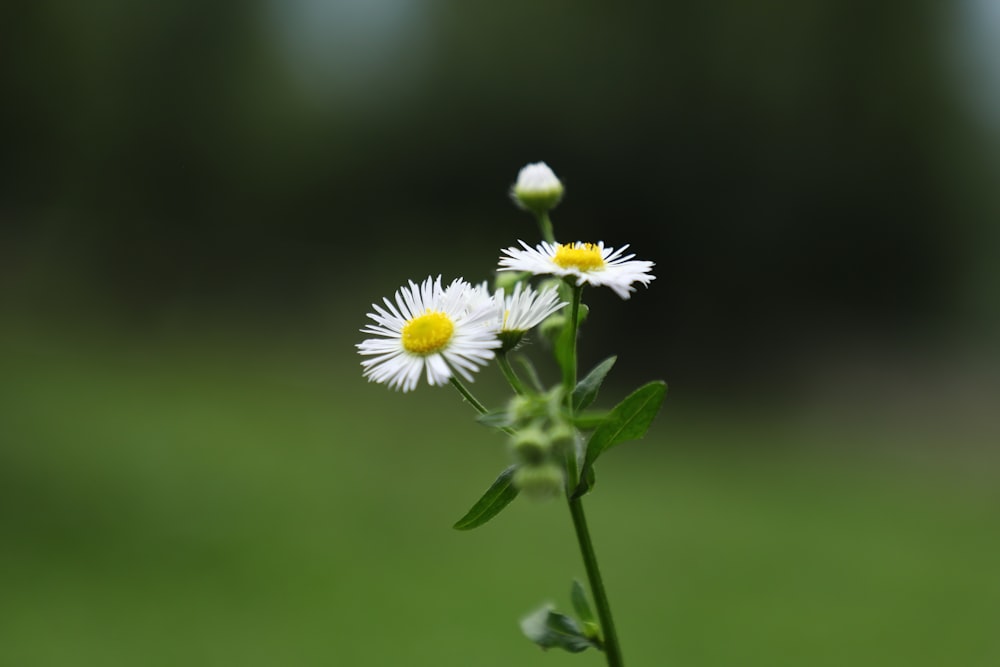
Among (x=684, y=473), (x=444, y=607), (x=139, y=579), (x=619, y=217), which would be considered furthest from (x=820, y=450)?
(x=139, y=579)

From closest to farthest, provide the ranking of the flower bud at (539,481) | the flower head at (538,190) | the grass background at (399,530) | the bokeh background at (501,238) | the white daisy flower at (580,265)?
the flower bud at (539,481), the white daisy flower at (580,265), the flower head at (538,190), the grass background at (399,530), the bokeh background at (501,238)

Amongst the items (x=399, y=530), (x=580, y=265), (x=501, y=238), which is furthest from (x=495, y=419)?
(x=501, y=238)

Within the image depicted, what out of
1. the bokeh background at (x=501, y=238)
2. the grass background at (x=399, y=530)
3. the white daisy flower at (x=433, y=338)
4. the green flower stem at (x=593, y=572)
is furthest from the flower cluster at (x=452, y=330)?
the bokeh background at (x=501, y=238)

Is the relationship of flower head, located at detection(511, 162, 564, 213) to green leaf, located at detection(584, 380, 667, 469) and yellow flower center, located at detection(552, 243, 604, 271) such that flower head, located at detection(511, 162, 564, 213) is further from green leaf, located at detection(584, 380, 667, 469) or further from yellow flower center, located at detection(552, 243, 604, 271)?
green leaf, located at detection(584, 380, 667, 469)

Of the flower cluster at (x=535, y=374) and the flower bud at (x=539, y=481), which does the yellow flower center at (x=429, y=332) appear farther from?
the flower bud at (x=539, y=481)

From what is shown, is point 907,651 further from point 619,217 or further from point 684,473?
point 619,217

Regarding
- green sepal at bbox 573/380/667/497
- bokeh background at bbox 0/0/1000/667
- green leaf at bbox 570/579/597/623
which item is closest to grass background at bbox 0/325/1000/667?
bokeh background at bbox 0/0/1000/667
